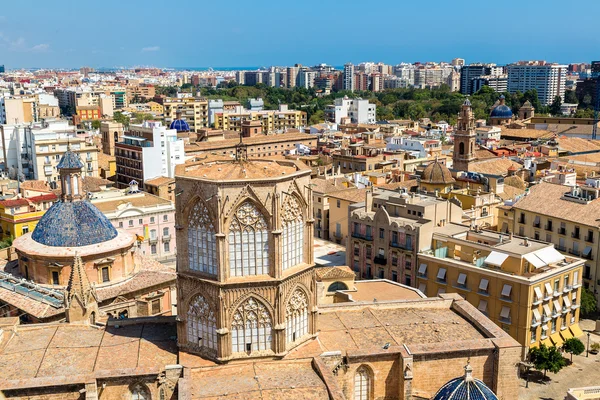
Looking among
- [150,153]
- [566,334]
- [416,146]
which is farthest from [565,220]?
[150,153]

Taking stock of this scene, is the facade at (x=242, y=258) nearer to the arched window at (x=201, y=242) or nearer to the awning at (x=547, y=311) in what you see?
the arched window at (x=201, y=242)

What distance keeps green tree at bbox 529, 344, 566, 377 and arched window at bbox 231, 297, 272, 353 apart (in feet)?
64.0

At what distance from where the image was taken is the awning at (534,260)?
118 feet

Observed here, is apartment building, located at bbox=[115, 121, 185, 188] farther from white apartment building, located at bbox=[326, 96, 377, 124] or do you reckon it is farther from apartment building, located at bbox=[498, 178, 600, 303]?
white apartment building, located at bbox=[326, 96, 377, 124]

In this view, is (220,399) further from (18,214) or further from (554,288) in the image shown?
(18,214)

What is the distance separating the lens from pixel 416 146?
85.0 m

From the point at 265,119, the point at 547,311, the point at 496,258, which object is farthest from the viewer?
the point at 265,119

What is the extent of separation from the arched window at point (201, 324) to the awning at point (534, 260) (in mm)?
21158

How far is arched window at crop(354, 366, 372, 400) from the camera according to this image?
21.8 meters

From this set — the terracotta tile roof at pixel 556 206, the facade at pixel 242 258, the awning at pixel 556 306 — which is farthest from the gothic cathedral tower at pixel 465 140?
the facade at pixel 242 258

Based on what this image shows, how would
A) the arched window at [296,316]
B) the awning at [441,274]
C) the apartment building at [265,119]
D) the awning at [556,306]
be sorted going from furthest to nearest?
the apartment building at [265,119], the awning at [441,274], the awning at [556,306], the arched window at [296,316]

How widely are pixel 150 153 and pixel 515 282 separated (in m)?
50.0

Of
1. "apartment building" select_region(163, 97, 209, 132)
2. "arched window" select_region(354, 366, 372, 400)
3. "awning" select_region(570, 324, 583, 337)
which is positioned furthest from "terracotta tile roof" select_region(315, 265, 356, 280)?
"apartment building" select_region(163, 97, 209, 132)

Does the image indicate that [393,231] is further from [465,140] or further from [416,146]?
[416,146]
